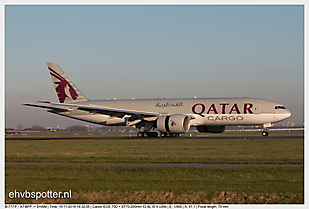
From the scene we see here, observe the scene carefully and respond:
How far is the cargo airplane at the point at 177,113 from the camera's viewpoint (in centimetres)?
4541

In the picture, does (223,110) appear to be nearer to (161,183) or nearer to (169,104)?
(169,104)

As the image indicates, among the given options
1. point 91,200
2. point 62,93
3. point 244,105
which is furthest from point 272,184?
point 62,93

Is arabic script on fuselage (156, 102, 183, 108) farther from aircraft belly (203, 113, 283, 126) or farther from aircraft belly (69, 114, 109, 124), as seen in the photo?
aircraft belly (69, 114, 109, 124)

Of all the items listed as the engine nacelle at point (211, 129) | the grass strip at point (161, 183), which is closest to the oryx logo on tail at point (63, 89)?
the engine nacelle at point (211, 129)

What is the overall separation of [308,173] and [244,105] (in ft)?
104

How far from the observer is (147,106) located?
50.8 m

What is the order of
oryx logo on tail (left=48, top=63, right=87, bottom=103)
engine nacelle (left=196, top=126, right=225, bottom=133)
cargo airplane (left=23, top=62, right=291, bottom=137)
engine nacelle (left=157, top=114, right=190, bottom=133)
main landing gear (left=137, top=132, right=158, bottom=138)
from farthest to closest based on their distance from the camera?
1. oryx logo on tail (left=48, top=63, right=87, bottom=103)
2. engine nacelle (left=196, top=126, right=225, bottom=133)
3. main landing gear (left=137, top=132, right=158, bottom=138)
4. cargo airplane (left=23, top=62, right=291, bottom=137)
5. engine nacelle (left=157, top=114, right=190, bottom=133)

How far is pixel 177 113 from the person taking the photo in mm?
48500

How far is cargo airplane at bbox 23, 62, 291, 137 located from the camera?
149ft

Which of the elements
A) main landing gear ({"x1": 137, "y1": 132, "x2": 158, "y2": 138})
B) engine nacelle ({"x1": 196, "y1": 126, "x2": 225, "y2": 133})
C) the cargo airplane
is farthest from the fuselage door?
main landing gear ({"x1": 137, "y1": 132, "x2": 158, "y2": 138})

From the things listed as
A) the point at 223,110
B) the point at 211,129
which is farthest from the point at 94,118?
the point at 223,110

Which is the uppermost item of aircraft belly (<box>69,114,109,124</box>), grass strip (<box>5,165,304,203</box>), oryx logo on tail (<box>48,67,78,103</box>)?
oryx logo on tail (<box>48,67,78,103</box>)

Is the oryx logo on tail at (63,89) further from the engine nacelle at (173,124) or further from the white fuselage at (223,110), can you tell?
the engine nacelle at (173,124)

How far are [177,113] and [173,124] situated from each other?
529cm
